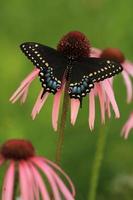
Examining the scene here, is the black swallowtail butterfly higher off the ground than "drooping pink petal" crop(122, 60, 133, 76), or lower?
lower

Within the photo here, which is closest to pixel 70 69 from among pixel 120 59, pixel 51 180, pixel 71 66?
pixel 71 66

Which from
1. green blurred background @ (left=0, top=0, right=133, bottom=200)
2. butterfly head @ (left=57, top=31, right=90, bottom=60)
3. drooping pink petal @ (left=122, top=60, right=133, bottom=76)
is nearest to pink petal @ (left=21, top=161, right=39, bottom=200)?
butterfly head @ (left=57, top=31, right=90, bottom=60)

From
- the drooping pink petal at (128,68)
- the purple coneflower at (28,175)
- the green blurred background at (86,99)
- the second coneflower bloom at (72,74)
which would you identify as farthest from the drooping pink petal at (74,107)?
the green blurred background at (86,99)

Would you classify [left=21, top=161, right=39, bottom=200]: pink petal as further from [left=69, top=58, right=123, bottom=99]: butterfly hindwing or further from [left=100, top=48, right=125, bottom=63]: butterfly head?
[left=100, top=48, right=125, bottom=63]: butterfly head

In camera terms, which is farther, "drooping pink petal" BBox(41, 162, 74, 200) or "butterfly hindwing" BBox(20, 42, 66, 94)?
"butterfly hindwing" BBox(20, 42, 66, 94)

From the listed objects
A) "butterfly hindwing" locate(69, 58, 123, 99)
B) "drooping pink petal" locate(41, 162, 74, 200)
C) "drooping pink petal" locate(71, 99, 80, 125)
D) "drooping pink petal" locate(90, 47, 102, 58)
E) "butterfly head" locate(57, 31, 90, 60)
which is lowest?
"drooping pink petal" locate(41, 162, 74, 200)

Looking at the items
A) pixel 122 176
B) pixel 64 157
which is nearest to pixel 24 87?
pixel 122 176

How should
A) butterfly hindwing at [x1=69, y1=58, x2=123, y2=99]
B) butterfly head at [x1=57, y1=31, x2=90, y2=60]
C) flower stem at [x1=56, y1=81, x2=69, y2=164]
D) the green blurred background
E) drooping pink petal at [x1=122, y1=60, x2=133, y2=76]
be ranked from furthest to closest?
1. the green blurred background
2. drooping pink petal at [x1=122, y1=60, x2=133, y2=76]
3. butterfly head at [x1=57, y1=31, x2=90, y2=60]
4. butterfly hindwing at [x1=69, y1=58, x2=123, y2=99]
5. flower stem at [x1=56, y1=81, x2=69, y2=164]
